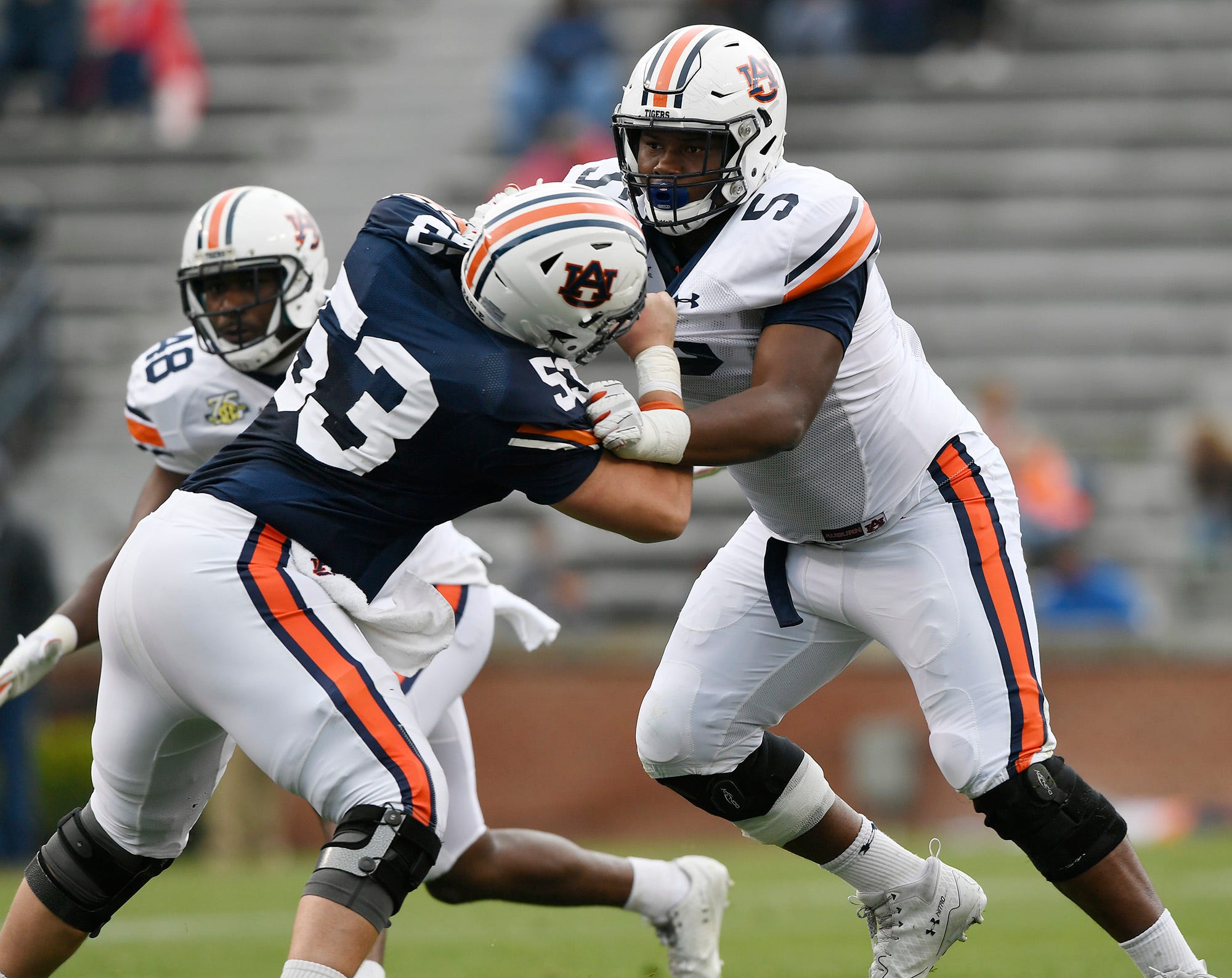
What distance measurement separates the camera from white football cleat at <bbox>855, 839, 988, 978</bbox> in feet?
13.9

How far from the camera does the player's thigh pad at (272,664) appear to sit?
10.8ft

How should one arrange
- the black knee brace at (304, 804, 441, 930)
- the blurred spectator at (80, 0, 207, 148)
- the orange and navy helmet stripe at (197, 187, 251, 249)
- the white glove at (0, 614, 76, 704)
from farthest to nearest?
the blurred spectator at (80, 0, 207, 148) → the orange and navy helmet stripe at (197, 187, 251, 249) → the white glove at (0, 614, 76, 704) → the black knee brace at (304, 804, 441, 930)

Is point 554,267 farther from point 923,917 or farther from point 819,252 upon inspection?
point 923,917

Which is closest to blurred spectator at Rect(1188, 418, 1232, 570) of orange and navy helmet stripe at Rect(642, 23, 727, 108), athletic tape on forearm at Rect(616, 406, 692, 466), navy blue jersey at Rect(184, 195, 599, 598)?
orange and navy helmet stripe at Rect(642, 23, 727, 108)

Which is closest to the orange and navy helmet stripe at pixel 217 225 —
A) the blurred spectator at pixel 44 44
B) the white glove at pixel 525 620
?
the white glove at pixel 525 620

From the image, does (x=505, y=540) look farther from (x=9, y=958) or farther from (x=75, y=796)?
(x=9, y=958)

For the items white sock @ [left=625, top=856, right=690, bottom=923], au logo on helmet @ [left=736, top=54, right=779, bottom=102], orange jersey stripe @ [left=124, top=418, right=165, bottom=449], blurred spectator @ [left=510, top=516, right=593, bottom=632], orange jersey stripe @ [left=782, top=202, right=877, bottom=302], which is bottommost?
blurred spectator @ [left=510, top=516, right=593, bottom=632]

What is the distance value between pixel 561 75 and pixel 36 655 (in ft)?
29.4

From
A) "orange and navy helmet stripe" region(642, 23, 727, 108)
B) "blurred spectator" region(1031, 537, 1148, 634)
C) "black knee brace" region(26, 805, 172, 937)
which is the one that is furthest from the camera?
"blurred spectator" region(1031, 537, 1148, 634)

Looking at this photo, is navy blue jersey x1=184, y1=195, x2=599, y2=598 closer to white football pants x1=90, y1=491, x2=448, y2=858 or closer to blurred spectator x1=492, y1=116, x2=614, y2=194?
white football pants x1=90, y1=491, x2=448, y2=858

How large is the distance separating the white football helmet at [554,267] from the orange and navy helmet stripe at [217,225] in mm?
1194

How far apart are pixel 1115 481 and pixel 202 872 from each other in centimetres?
584

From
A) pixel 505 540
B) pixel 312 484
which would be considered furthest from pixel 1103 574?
pixel 312 484

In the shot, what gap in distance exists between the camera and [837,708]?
8828 mm
